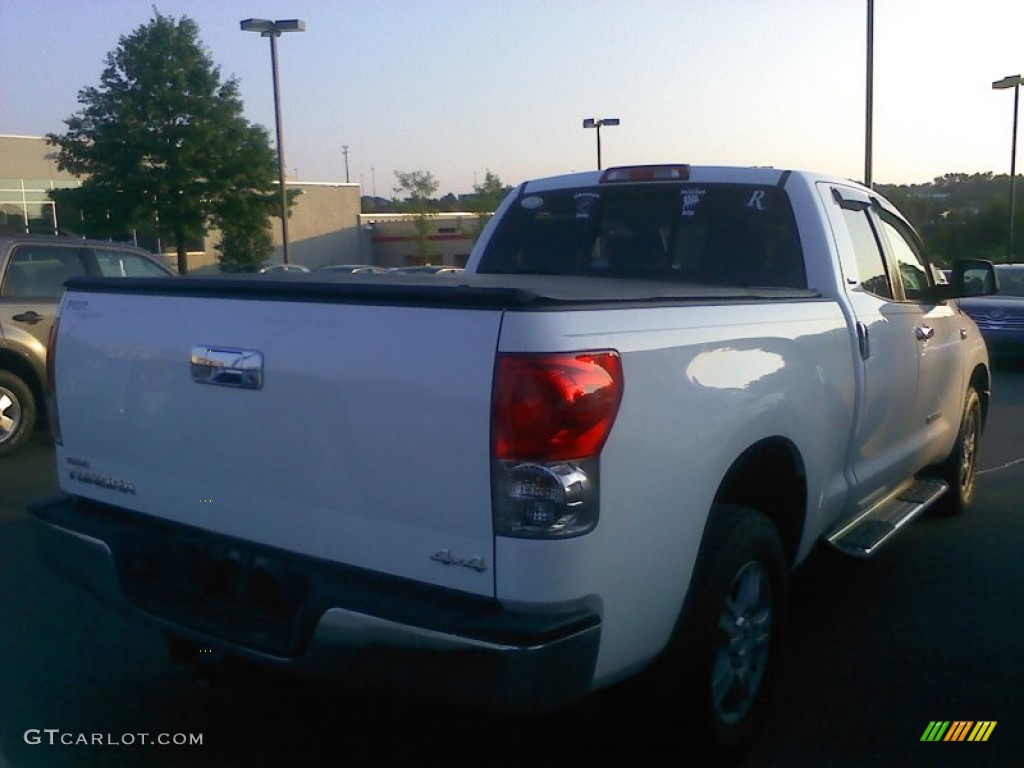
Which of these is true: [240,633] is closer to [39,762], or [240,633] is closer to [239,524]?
[239,524]

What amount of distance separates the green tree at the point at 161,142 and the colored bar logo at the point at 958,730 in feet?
85.7

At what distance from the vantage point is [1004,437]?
971cm

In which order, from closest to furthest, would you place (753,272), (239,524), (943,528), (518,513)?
(518,513) → (239,524) → (753,272) → (943,528)

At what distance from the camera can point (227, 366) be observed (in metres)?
3.16

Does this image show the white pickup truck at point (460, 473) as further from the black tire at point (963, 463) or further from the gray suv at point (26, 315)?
the gray suv at point (26, 315)

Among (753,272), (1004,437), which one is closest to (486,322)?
(753,272)

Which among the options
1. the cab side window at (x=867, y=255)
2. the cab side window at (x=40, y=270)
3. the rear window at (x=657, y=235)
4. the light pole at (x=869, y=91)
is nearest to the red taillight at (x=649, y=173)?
the rear window at (x=657, y=235)

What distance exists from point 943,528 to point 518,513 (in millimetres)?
4783

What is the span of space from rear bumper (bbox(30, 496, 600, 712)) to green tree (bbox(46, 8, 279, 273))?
2539cm

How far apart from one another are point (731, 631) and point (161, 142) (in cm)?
2645

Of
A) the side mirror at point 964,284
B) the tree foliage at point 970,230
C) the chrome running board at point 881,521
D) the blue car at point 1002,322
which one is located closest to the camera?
the chrome running board at point 881,521

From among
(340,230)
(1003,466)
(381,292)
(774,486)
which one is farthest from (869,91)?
(340,230)

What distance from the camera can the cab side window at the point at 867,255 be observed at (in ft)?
16.3

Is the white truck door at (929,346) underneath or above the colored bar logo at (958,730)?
above
